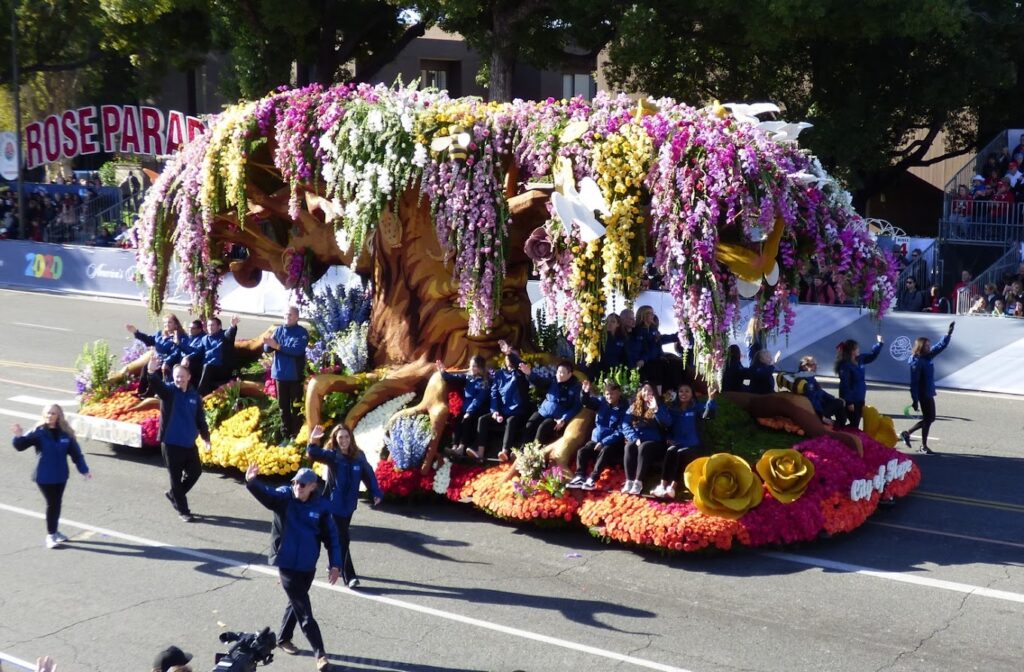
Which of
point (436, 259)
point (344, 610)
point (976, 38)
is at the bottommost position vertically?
point (344, 610)

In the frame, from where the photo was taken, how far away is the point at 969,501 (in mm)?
13758

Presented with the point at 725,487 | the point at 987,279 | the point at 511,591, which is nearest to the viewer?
the point at 511,591

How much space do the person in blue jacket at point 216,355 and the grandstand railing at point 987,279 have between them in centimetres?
1421

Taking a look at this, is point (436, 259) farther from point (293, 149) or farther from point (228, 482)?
point (228, 482)

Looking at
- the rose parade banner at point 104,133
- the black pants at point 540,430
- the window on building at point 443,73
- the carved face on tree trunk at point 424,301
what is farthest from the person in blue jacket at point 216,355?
the window on building at point 443,73

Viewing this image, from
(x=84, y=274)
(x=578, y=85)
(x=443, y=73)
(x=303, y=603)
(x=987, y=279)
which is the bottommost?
(x=303, y=603)

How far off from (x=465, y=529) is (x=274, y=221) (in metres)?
5.99

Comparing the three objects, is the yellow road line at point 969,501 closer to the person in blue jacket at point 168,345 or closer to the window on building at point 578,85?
the person in blue jacket at point 168,345

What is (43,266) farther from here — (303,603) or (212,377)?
(303,603)

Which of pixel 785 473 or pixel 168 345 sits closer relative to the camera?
pixel 785 473

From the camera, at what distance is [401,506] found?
13.6 meters

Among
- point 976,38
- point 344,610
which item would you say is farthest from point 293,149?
point 976,38

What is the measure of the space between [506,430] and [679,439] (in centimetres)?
206

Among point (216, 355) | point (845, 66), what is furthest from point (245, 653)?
point (845, 66)
